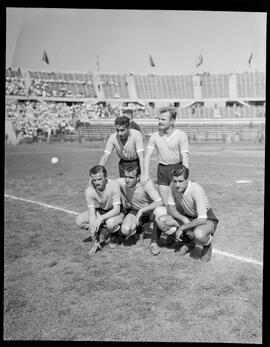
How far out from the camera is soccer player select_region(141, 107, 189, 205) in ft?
12.4

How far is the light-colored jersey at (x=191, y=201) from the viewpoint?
340 cm

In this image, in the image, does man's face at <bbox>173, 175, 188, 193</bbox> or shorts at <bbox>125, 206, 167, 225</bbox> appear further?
shorts at <bbox>125, 206, 167, 225</bbox>

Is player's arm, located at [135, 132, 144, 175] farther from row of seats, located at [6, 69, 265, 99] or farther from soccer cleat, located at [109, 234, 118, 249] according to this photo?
row of seats, located at [6, 69, 265, 99]

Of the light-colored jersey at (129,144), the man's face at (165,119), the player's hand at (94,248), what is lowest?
the player's hand at (94,248)

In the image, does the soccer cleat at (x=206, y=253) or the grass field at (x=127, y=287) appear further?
the soccer cleat at (x=206, y=253)

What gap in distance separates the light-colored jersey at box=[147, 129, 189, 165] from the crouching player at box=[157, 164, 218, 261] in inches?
17.4

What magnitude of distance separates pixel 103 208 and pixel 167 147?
95cm

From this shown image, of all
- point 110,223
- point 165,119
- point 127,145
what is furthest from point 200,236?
point 127,145

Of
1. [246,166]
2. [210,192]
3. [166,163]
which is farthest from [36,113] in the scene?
[166,163]

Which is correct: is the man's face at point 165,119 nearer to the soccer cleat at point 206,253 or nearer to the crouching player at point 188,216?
the crouching player at point 188,216

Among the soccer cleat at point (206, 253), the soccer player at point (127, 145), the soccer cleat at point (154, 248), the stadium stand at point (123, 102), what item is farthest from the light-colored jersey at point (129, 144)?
the stadium stand at point (123, 102)

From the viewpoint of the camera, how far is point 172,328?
2.60m

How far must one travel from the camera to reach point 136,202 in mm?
3918

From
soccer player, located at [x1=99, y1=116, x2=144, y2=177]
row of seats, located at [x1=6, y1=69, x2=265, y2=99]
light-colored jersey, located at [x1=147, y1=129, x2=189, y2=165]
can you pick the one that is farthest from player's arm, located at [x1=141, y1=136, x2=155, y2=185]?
row of seats, located at [x1=6, y1=69, x2=265, y2=99]
